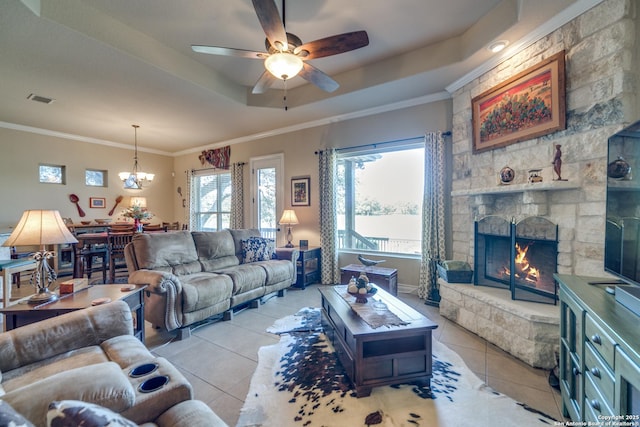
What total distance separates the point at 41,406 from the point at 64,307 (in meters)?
1.35

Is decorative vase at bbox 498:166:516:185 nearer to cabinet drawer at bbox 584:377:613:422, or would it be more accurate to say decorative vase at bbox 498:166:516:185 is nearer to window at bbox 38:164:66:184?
cabinet drawer at bbox 584:377:613:422

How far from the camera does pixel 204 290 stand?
2.93m

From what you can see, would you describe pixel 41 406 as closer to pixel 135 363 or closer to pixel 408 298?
pixel 135 363

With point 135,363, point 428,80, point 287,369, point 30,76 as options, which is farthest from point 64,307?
point 428,80

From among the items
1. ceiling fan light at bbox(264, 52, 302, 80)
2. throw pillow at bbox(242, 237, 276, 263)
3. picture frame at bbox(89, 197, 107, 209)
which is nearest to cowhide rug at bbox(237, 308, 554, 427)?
throw pillow at bbox(242, 237, 276, 263)

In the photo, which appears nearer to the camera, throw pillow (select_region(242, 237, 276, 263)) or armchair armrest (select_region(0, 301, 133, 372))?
armchair armrest (select_region(0, 301, 133, 372))

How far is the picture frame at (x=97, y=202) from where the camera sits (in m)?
6.13

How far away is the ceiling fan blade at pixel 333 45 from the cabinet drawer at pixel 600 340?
7.85ft

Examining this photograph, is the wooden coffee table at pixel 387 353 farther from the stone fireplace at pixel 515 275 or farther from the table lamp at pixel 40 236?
the table lamp at pixel 40 236

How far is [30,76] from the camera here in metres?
3.26

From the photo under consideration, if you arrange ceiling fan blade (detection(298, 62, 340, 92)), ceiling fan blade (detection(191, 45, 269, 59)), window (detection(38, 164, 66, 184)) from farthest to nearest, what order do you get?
window (detection(38, 164, 66, 184)) < ceiling fan blade (detection(298, 62, 340, 92)) < ceiling fan blade (detection(191, 45, 269, 59))

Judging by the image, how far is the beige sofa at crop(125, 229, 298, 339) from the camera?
2734mm

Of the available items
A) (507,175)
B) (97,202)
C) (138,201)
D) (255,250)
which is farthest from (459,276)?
(97,202)

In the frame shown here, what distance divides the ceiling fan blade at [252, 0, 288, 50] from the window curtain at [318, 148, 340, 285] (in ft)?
8.32
